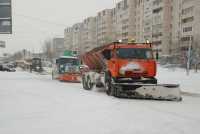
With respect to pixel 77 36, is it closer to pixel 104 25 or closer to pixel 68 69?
pixel 104 25

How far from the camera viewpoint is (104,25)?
147 metres

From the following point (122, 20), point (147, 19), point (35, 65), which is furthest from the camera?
point (122, 20)

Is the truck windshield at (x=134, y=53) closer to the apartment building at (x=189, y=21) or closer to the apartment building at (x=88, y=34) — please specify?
the apartment building at (x=189, y=21)

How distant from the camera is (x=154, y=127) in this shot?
10.1 m

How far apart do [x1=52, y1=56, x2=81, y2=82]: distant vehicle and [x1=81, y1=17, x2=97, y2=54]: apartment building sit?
116m

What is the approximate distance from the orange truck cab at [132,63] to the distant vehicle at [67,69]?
50.1 feet

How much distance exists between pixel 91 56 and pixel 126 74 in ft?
21.9

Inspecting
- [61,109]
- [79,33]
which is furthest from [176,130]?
[79,33]

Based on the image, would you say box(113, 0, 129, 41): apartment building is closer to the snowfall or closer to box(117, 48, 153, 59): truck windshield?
box(117, 48, 153, 59): truck windshield

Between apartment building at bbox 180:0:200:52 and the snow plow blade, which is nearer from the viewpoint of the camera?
the snow plow blade

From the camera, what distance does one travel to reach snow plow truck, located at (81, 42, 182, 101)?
59.7ft

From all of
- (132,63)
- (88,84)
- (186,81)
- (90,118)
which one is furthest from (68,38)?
(90,118)

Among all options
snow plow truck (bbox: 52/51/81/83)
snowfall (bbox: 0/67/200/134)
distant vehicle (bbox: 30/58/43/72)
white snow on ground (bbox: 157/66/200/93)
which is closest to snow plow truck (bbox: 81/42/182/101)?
snowfall (bbox: 0/67/200/134)

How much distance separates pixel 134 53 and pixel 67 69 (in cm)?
1729
